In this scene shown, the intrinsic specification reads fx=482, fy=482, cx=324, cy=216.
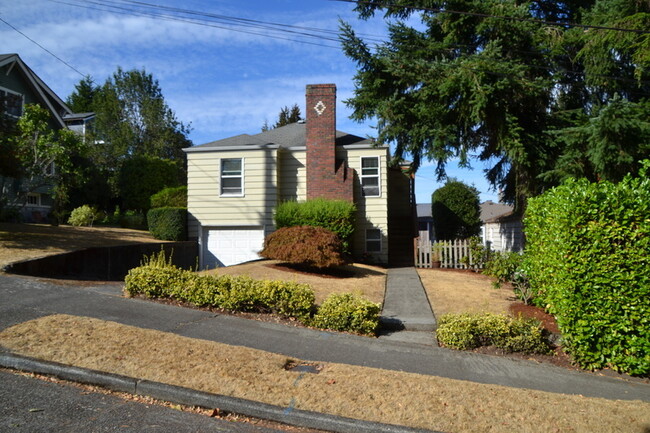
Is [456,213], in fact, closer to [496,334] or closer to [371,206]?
[371,206]

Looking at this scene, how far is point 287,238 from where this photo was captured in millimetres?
13961

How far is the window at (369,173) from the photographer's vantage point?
18.8m

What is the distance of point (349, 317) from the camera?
863 centimetres

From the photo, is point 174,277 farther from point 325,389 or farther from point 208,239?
point 208,239

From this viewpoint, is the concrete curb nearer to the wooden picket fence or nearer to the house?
the house

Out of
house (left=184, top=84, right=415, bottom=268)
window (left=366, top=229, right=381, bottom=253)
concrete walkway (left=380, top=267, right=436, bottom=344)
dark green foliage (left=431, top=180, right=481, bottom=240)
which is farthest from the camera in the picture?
dark green foliage (left=431, top=180, right=481, bottom=240)

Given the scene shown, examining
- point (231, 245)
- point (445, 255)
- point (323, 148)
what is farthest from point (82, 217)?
point (445, 255)

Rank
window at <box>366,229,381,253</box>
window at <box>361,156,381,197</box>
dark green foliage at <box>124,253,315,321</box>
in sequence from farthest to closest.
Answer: window at <box>361,156,381,197</box> < window at <box>366,229,381,253</box> < dark green foliage at <box>124,253,315,321</box>

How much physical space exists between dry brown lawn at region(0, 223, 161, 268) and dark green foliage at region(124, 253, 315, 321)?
3.88 meters

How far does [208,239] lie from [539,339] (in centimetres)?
1406

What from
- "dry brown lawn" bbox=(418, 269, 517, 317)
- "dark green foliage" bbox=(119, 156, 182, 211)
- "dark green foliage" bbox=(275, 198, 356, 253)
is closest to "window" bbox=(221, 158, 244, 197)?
"dark green foliage" bbox=(275, 198, 356, 253)

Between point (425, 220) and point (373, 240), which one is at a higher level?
point (425, 220)

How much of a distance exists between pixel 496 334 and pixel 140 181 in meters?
24.9

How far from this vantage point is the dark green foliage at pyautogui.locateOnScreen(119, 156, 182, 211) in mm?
28391
